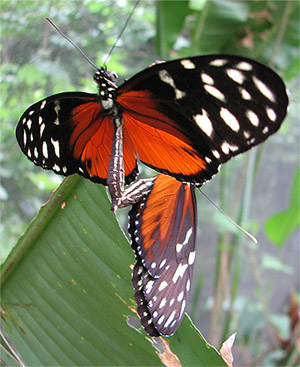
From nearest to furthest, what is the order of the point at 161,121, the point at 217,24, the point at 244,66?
the point at 244,66
the point at 161,121
the point at 217,24

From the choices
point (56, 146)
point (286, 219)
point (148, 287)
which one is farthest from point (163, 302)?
point (286, 219)

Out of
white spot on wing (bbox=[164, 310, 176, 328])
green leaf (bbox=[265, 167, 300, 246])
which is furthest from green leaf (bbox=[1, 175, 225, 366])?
green leaf (bbox=[265, 167, 300, 246])

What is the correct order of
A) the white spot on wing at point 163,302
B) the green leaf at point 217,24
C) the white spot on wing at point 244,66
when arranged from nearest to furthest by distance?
the white spot on wing at point 244,66 < the white spot on wing at point 163,302 < the green leaf at point 217,24

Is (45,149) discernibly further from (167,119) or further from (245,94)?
(245,94)

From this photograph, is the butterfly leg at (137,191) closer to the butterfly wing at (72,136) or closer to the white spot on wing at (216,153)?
the butterfly wing at (72,136)

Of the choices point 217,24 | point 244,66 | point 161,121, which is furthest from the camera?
point 217,24

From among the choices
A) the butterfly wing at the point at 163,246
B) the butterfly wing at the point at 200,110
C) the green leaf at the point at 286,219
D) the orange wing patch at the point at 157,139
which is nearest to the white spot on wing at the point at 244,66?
the butterfly wing at the point at 200,110
